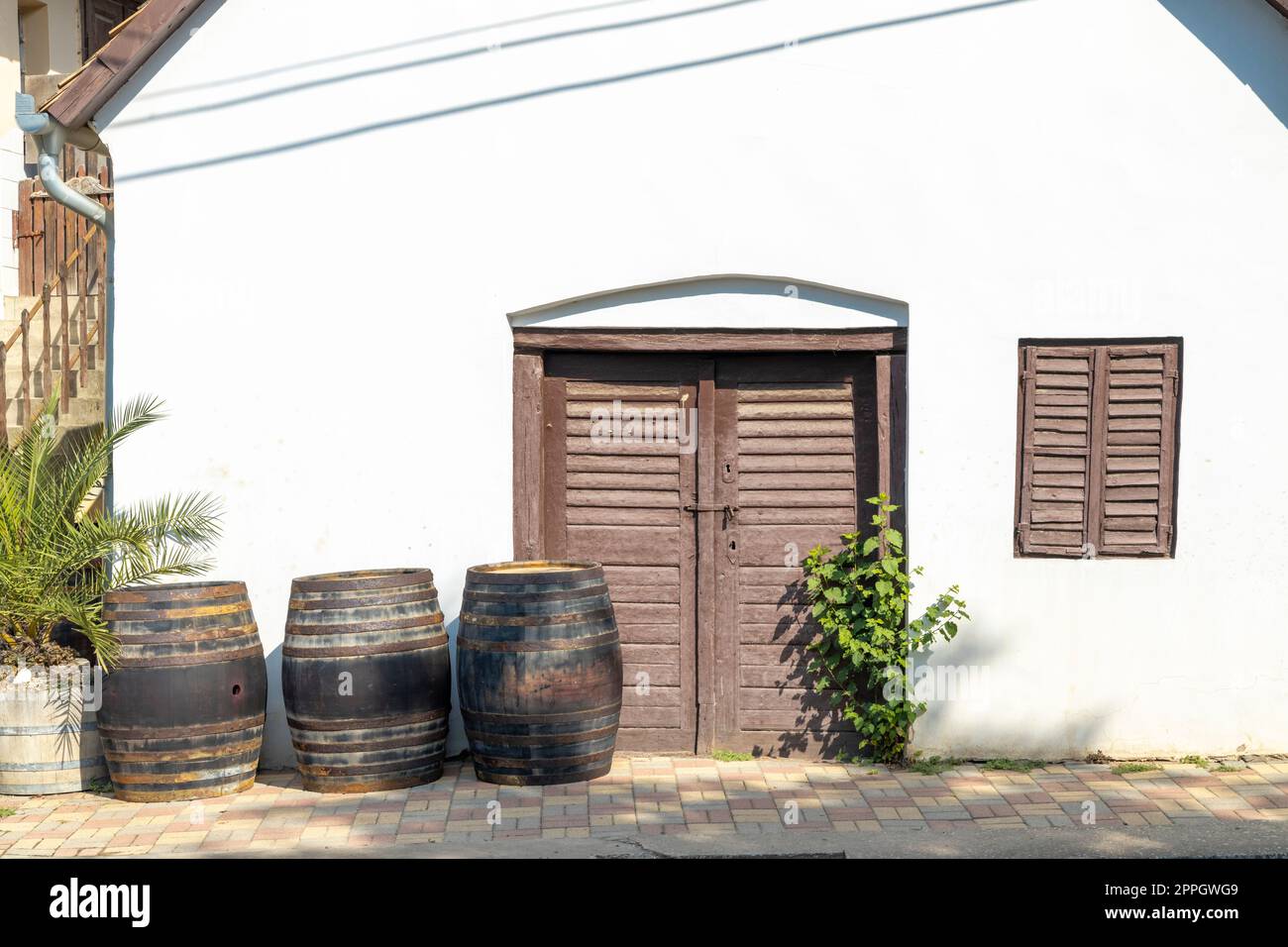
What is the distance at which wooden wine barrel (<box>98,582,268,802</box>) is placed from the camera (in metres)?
6.61

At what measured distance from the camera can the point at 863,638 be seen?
726 centimetres

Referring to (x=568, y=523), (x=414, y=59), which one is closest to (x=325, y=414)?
(x=568, y=523)

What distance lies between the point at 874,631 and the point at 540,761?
1870mm

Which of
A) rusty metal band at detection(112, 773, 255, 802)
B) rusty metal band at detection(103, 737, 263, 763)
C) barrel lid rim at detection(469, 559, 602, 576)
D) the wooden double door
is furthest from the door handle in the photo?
rusty metal band at detection(112, 773, 255, 802)

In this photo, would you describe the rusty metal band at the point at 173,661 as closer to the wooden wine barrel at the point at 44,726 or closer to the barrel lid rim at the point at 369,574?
the wooden wine barrel at the point at 44,726

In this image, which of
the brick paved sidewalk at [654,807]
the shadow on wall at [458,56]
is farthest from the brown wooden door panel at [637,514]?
the shadow on wall at [458,56]

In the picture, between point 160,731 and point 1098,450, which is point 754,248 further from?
point 160,731

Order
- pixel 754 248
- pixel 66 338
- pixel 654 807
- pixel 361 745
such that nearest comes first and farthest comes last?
pixel 654 807 → pixel 361 745 → pixel 754 248 → pixel 66 338

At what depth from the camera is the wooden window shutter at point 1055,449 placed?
7.25 metres

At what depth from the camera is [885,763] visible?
7289mm

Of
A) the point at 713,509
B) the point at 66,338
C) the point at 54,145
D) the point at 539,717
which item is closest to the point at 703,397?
the point at 713,509

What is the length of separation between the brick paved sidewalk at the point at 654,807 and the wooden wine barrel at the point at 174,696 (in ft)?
Result: 0.45

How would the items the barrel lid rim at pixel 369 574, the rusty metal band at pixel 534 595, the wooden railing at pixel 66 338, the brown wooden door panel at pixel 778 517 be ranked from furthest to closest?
the wooden railing at pixel 66 338
the brown wooden door panel at pixel 778 517
the barrel lid rim at pixel 369 574
the rusty metal band at pixel 534 595
